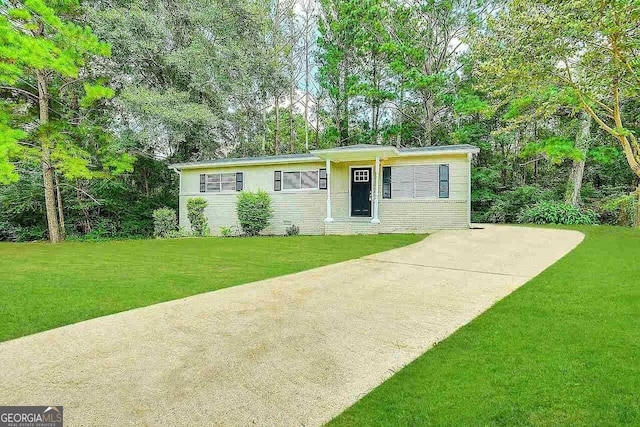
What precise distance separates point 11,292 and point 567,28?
34.2 ft

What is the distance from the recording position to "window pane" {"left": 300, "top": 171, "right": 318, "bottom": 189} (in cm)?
1425

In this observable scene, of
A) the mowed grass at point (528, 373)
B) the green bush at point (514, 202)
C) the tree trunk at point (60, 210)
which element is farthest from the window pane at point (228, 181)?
the mowed grass at point (528, 373)

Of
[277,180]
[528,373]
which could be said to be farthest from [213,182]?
[528,373]

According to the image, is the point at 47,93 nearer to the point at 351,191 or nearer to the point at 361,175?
the point at 351,191

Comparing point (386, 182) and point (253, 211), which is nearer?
point (386, 182)

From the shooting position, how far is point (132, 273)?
6359 mm

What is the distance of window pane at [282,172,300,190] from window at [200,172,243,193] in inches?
75.5

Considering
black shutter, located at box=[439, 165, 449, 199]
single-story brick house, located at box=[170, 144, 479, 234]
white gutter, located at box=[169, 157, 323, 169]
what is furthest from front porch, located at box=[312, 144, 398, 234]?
black shutter, located at box=[439, 165, 449, 199]

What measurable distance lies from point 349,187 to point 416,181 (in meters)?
2.45

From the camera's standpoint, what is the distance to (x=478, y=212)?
1822 centimetres

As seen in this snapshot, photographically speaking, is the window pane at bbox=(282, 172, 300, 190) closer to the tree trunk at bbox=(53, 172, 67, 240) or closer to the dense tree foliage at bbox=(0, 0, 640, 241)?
the dense tree foliage at bbox=(0, 0, 640, 241)

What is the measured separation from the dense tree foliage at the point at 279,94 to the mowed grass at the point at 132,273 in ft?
15.7

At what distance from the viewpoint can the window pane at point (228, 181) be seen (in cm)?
1533

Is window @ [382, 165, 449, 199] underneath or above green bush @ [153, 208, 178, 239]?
above
